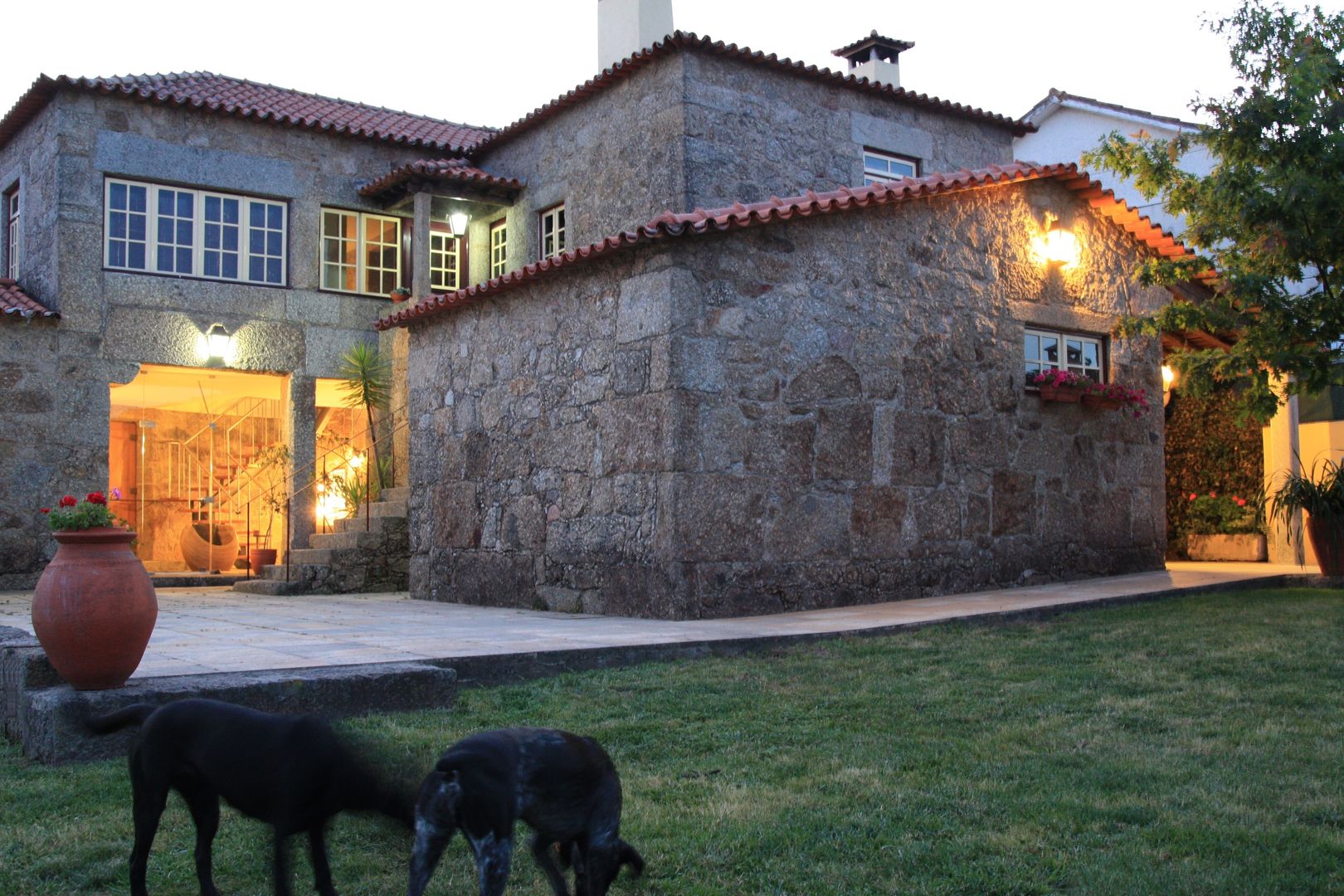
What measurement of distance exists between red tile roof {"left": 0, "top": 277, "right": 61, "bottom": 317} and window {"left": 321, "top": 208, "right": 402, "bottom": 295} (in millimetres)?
3170

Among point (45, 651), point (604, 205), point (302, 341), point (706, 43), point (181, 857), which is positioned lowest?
point (181, 857)

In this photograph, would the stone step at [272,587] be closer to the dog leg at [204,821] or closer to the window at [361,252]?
the window at [361,252]

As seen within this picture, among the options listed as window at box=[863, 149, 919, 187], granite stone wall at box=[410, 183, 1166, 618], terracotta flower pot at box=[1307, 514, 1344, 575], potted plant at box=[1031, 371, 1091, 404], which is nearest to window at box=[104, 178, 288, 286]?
granite stone wall at box=[410, 183, 1166, 618]

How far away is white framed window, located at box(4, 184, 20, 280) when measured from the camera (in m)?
14.8

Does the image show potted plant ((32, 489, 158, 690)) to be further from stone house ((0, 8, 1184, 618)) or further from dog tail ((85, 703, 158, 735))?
stone house ((0, 8, 1184, 618))

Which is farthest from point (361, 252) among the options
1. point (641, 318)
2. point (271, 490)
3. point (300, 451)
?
point (641, 318)

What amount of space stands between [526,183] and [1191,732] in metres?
11.4

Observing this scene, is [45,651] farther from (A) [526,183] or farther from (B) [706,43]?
(A) [526,183]

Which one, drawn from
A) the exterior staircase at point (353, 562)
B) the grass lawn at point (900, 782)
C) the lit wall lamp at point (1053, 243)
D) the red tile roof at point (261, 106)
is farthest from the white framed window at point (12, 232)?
the grass lawn at point (900, 782)

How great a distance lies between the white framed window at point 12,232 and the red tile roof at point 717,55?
18.2 feet

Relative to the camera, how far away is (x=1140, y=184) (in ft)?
31.3

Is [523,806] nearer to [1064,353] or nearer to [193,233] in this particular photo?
[1064,353]

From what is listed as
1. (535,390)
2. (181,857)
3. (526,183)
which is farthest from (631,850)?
(526,183)

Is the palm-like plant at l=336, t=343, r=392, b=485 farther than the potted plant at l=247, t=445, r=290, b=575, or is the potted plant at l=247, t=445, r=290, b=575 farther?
the potted plant at l=247, t=445, r=290, b=575
